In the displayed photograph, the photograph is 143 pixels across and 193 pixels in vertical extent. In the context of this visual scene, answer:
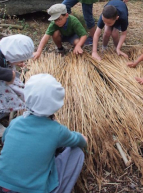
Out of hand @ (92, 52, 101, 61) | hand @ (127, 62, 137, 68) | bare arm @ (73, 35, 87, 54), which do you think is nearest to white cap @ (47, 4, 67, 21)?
bare arm @ (73, 35, 87, 54)

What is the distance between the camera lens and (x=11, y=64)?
1.92 meters

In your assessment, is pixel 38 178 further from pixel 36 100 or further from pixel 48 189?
pixel 36 100

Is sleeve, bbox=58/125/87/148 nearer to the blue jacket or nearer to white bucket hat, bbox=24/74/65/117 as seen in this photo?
the blue jacket

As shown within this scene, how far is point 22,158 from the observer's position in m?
1.29

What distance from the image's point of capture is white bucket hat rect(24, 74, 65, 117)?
1.26 metres

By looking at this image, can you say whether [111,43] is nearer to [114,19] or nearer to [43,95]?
[114,19]

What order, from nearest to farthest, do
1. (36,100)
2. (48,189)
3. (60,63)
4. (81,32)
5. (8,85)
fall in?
1. (36,100)
2. (48,189)
3. (8,85)
4. (60,63)
5. (81,32)

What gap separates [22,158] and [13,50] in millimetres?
786

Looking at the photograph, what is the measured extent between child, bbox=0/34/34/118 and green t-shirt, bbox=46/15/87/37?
1.17m

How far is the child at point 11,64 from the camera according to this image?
1.73m

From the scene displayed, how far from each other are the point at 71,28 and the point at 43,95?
6.34 ft

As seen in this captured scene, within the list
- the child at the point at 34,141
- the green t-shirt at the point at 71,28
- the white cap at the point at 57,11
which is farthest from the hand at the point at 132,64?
the child at the point at 34,141

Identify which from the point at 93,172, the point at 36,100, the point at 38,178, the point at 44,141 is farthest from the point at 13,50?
the point at 93,172

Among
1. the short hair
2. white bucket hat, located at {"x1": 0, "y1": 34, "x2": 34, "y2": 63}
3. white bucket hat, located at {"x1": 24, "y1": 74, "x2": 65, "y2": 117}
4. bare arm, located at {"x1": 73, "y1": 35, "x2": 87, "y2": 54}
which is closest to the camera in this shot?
white bucket hat, located at {"x1": 24, "y1": 74, "x2": 65, "y2": 117}
